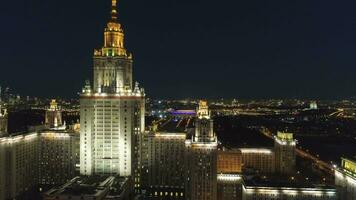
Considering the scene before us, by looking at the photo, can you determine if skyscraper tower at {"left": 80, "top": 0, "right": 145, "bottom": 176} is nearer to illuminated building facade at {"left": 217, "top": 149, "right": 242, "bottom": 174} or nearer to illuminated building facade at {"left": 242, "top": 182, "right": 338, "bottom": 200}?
illuminated building facade at {"left": 217, "top": 149, "right": 242, "bottom": 174}

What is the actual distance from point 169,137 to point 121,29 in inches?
911

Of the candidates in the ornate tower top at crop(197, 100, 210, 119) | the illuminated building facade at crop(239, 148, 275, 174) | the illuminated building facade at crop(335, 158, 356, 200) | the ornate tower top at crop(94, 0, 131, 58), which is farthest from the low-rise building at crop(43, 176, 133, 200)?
the illuminated building facade at crop(335, 158, 356, 200)

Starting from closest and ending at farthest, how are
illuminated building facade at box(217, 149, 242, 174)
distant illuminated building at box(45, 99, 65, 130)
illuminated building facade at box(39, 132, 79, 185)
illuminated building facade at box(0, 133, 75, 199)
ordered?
illuminated building facade at box(0, 133, 75, 199)
illuminated building facade at box(217, 149, 242, 174)
illuminated building facade at box(39, 132, 79, 185)
distant illuminated building at box(45, 99, 65, 130)

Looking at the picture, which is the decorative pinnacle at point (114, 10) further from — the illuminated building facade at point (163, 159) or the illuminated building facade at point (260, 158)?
the illuminated building facade at point (260, 158)

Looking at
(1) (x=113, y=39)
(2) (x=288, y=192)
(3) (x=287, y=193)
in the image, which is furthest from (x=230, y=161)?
(1) (x=113, y=39)

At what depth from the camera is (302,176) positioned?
268ft

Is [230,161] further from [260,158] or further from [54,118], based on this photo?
[54,118]

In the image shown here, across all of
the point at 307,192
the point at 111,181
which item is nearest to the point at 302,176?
the point at 307,192

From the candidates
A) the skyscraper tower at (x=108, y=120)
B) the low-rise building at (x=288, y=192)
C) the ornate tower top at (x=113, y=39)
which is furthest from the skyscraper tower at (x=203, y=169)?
the ornate tower top at (x=113, y=39)

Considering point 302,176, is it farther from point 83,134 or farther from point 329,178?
point 83,134

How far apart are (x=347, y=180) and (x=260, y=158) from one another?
33999 millimetres

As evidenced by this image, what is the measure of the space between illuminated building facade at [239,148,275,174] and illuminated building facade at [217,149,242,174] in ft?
37.1

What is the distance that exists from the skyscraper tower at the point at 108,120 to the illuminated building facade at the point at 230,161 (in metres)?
16.6

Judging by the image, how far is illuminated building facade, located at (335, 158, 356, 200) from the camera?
52912 millimetres
